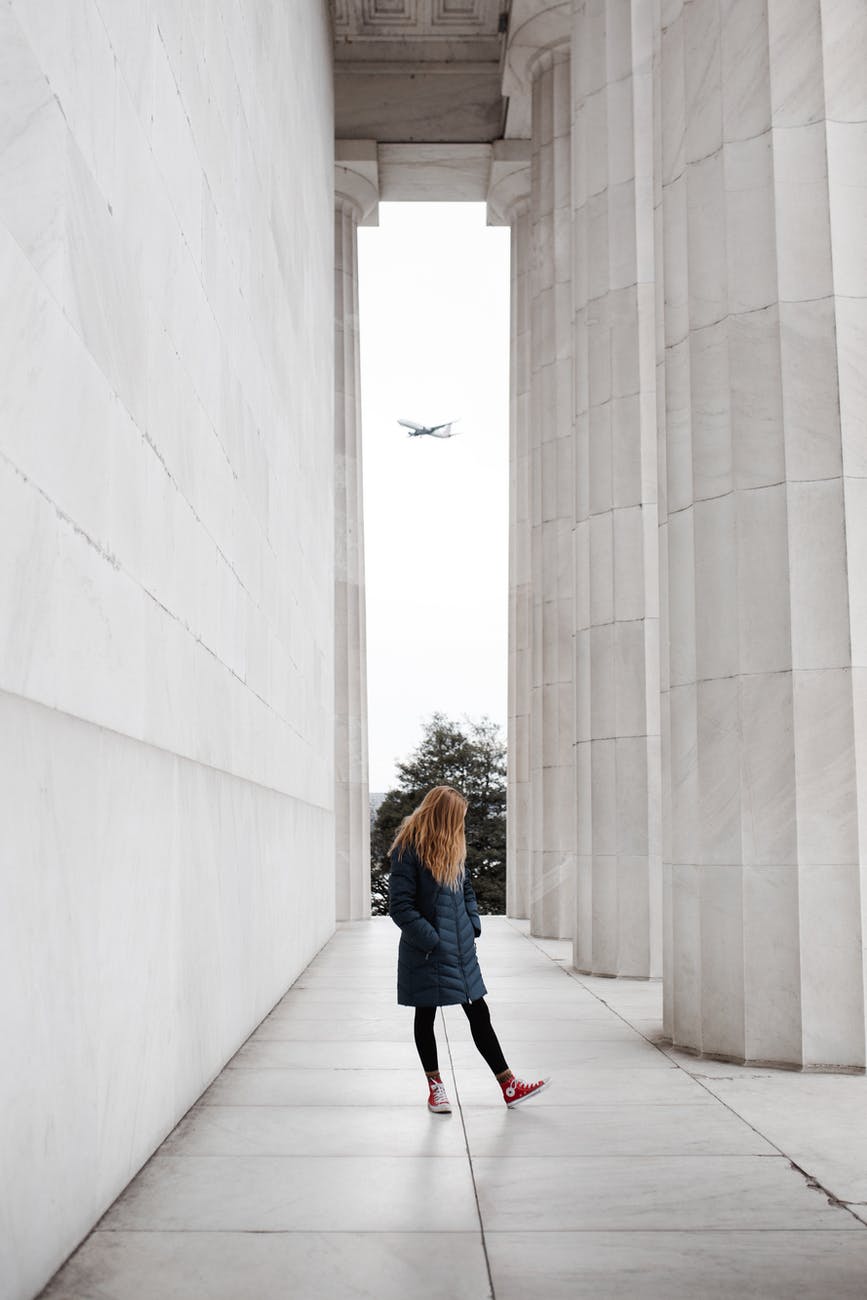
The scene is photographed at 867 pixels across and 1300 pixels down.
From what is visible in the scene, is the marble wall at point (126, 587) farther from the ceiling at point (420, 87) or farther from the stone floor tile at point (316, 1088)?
the ceiling at point (420, 87)

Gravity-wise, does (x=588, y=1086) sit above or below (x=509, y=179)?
below

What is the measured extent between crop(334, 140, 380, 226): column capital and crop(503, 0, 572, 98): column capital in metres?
6.28

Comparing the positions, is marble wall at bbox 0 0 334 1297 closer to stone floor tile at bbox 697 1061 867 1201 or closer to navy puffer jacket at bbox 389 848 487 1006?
navy puffer jacket at bbox 389 848 487 1006

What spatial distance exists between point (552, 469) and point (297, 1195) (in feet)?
74.8

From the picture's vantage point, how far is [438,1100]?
10.1m

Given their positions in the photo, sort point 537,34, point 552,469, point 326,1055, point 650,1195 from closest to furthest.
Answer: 1. point 650,1195
2. point 326,1055
3. point 537,34
4. point 552,469

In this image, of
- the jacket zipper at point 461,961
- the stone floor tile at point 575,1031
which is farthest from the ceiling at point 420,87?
the jacket zipper at point 461,961

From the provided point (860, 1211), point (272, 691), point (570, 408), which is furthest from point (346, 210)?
point (860, 1211)

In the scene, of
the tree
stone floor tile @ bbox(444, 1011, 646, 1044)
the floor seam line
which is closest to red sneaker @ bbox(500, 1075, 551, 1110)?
the floor seam line

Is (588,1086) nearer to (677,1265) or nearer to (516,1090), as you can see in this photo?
(516,1090)

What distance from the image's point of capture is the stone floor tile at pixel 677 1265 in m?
6.23

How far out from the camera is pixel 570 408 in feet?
92.3

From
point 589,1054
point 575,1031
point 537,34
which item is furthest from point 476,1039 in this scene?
point 537,34

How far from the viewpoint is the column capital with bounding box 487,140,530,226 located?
36000 mm
